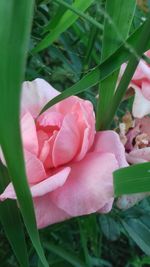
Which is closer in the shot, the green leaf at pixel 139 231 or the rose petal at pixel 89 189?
the rose petal at pixel 89 189

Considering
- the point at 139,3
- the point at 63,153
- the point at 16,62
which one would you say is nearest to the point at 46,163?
the point at 63,153

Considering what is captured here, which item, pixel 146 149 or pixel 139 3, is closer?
pixel 146 149

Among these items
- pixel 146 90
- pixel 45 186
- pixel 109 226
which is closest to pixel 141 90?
pixel 146 90

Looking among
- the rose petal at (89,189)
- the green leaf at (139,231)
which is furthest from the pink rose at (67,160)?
the green leaf at (139,231)

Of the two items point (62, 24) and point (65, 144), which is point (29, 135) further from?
point (62, 24)

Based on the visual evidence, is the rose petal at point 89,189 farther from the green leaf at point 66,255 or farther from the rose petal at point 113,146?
the green leaf at point 66,255

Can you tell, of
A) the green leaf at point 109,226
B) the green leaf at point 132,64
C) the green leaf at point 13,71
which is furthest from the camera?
the green leaf at point 109,226

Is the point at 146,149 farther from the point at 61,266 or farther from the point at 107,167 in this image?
the point at 61,266
